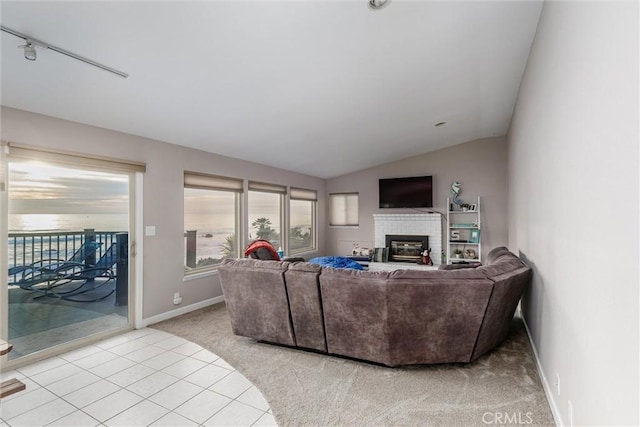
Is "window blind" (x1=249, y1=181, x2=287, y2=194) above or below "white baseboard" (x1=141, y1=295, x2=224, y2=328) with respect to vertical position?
above

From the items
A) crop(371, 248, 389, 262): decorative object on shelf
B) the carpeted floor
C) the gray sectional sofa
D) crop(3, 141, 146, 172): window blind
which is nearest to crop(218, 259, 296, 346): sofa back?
the gray sectional sofa

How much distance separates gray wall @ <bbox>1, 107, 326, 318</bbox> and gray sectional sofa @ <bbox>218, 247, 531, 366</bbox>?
1.57m

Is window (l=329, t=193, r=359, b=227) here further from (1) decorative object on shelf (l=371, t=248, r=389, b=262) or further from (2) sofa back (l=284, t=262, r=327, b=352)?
(2) sofa back (l=284, t=262, r=327, b=352)

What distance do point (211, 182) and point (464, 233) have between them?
498 cm

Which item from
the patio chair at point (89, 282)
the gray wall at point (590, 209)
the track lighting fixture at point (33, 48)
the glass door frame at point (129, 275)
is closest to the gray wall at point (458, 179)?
the gray wall at point (590, 209)

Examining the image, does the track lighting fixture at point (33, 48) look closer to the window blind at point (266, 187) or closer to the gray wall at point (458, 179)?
the window blind at point (266, 187)

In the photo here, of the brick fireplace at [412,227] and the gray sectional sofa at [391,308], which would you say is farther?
the brick fireplace at [412,227]

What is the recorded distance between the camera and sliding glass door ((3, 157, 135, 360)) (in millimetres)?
A: 2898

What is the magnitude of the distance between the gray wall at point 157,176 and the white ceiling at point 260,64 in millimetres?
142

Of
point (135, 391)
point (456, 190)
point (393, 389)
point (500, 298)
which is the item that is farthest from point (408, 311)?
point (456, 190)

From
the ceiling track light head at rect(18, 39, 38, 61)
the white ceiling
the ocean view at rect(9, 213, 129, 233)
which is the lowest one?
the ocean view at rect(9, 213, 129, 233)

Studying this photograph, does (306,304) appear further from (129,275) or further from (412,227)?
(412,227)

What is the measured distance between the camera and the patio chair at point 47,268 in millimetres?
2932

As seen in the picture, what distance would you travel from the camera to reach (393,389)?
239 cm
